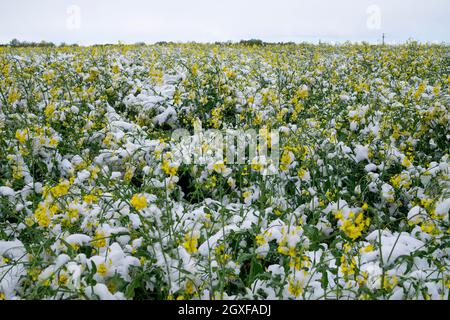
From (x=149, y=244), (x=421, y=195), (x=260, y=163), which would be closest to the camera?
(x=149, y=244)

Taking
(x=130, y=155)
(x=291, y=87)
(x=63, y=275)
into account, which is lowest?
(x=63, y=275)

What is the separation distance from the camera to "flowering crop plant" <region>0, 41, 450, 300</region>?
68.9 inches

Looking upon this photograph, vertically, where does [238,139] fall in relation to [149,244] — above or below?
above

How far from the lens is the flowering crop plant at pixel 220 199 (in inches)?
68.9

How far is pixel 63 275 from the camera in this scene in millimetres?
1686

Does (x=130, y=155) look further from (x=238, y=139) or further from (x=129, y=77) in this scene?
(x=129, y=77)

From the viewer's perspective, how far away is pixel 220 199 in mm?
2488

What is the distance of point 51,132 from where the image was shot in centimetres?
366
